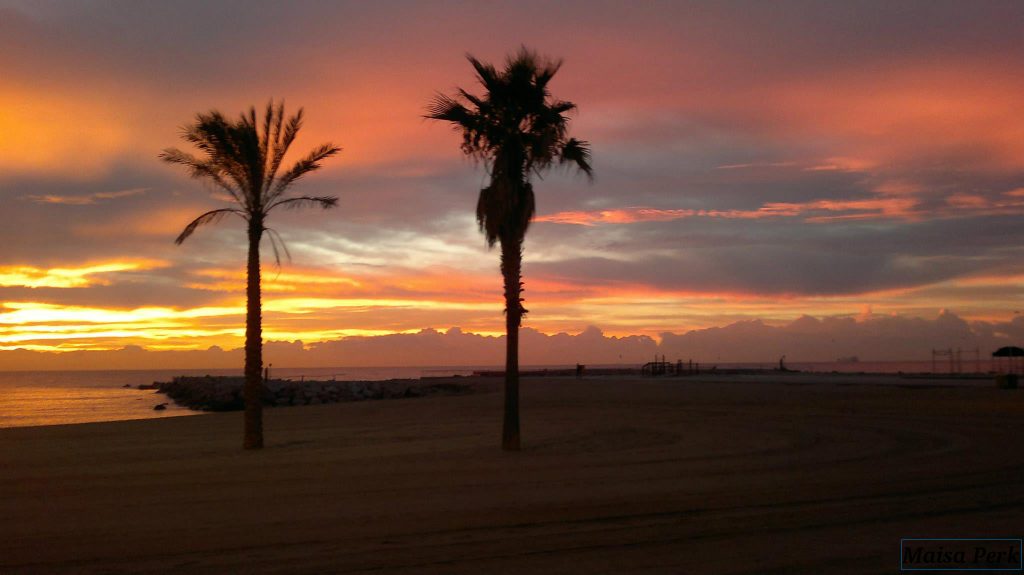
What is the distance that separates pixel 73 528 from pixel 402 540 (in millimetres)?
4204

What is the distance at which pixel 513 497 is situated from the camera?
445 inches

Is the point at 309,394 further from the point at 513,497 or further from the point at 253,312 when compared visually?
the point at 513,497

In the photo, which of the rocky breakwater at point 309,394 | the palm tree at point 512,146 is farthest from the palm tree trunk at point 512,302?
the rocky breakwater at point 309,394

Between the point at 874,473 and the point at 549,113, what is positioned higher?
the point at 549,113

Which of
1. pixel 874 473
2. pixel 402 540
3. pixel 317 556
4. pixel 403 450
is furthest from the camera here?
pixel 403 450

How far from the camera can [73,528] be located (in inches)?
374

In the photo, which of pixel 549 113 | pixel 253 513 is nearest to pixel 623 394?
pixel 549 113

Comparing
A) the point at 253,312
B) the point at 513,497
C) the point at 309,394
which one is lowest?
the point at 309,394

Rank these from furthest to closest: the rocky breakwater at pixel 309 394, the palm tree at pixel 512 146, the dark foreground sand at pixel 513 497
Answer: the rocky breakwater at pixel 309 394, the palm tree at pixel 512 146, the dark foreground sand at pixel 513 497

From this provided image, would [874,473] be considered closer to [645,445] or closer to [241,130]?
[645,445]

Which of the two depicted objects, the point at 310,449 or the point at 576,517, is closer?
the point at 576,517

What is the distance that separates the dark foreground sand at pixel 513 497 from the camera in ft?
26.1

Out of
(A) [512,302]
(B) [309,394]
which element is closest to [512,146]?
(A) [512,302]

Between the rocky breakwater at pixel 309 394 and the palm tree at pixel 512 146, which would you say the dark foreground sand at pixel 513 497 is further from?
the rocky breakwater at pixel 309 394
